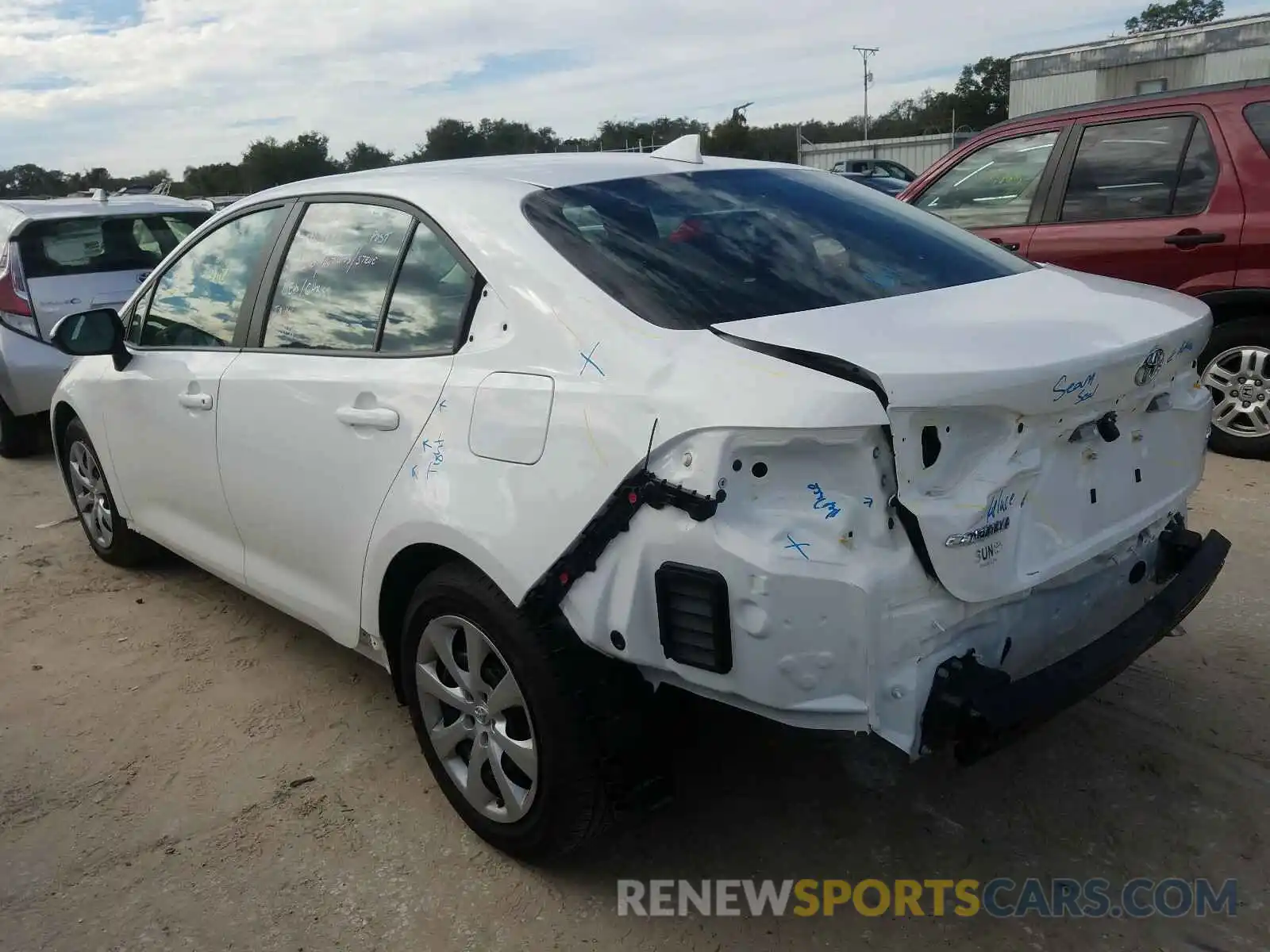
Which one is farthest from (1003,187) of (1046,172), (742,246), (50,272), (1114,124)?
(50,272)

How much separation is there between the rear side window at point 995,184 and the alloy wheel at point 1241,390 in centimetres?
131

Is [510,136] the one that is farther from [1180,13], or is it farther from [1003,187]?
[1180,13]

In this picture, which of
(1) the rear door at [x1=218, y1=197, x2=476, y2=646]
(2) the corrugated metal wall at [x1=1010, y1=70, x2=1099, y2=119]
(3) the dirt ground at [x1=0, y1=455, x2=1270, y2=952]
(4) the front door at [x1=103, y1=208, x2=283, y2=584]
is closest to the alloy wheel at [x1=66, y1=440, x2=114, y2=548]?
(4) the front door at [x1=103, y1=208, x2=283, y2=584]

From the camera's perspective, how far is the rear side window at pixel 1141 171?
5.32 meters

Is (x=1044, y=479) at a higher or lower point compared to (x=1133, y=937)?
higher

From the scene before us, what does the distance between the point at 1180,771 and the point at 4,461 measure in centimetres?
729

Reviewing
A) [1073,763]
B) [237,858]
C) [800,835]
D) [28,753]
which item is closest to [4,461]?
[28,753]

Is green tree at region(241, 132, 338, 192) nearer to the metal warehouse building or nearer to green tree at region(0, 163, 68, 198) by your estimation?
green tree at region(0, 163, 68, 198)

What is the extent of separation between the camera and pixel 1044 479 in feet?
7.22

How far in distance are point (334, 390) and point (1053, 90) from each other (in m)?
32.9

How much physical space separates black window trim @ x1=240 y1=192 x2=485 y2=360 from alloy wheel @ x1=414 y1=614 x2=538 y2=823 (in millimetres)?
717

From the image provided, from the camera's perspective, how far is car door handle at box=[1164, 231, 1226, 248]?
17.1 ft

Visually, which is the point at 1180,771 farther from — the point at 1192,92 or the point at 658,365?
the point at 1192,92

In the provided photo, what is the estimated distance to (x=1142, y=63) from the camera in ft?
95.9
